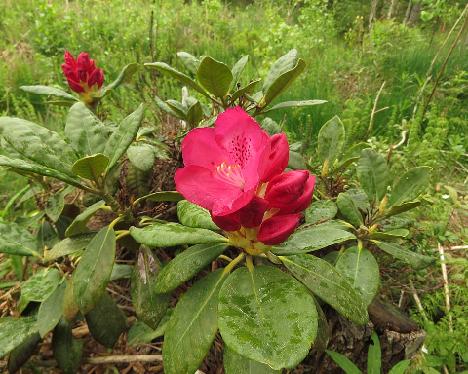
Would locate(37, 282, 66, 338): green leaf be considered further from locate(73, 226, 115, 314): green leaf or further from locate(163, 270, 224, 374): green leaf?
locate(163, 270, 224, 374): green leaf

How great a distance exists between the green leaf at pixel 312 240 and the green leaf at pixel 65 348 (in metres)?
0.58

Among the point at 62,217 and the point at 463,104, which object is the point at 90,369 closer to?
the point at 62,217

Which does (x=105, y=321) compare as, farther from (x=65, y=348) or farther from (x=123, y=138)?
(x=123, y=138)

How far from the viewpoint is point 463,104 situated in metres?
2.77

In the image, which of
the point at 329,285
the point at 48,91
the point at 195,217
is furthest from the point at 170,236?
the point at 48,91

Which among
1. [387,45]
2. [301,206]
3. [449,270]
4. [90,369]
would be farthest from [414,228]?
[387,45]

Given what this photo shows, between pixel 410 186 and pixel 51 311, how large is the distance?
92cm

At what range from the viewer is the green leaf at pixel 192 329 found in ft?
2.15

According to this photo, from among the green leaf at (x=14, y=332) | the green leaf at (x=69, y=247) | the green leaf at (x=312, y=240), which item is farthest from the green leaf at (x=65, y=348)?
the green leaf at (x=312, y=240)

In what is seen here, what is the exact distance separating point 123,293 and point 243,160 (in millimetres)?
729

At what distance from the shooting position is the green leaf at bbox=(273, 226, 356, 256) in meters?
0.74

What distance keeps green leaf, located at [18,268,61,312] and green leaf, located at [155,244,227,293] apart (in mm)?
278

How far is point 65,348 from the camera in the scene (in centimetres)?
96

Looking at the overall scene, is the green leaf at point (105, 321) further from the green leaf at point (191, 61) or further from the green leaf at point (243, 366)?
the green leaf at point (191, 61)
